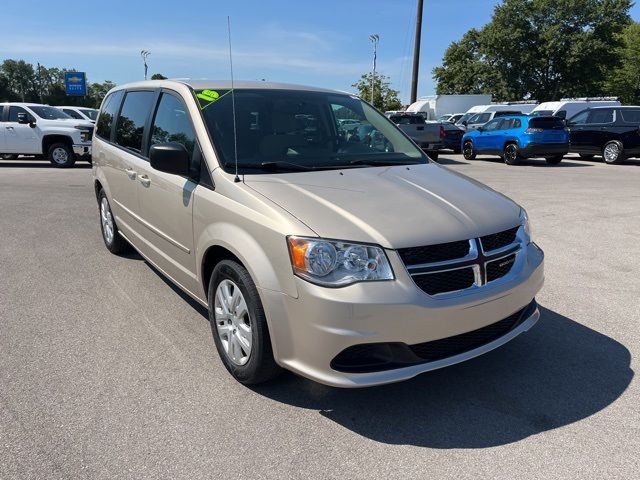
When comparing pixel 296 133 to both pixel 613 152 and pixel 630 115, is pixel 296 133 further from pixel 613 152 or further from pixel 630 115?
pixel 613 152

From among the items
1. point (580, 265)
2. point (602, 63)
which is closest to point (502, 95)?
point (602, 63)

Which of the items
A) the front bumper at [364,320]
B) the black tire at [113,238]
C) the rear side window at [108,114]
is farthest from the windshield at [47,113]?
the front bumper at [364,320]

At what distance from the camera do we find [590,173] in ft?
48.5

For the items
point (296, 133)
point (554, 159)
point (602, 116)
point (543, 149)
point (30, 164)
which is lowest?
point (30, 164)

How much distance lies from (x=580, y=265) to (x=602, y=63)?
5472 cm

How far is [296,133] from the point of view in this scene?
391 cm

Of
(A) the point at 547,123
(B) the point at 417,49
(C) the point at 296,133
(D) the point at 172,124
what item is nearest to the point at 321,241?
(C) the point at 296,133

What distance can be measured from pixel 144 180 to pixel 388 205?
7.37 ft

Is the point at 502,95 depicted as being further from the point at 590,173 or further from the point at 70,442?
the point at 70,442

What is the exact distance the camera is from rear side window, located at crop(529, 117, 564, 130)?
647 inches

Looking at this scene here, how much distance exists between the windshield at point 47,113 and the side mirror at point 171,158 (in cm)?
1464

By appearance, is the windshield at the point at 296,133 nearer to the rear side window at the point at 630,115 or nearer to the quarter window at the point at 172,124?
the quarter window at the point at 172,124

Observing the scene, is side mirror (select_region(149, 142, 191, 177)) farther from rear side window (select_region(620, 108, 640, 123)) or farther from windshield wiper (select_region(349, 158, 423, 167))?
rear side window (select_region(620, 108, 640, 123))

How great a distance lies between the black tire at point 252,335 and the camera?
2.91 meters
